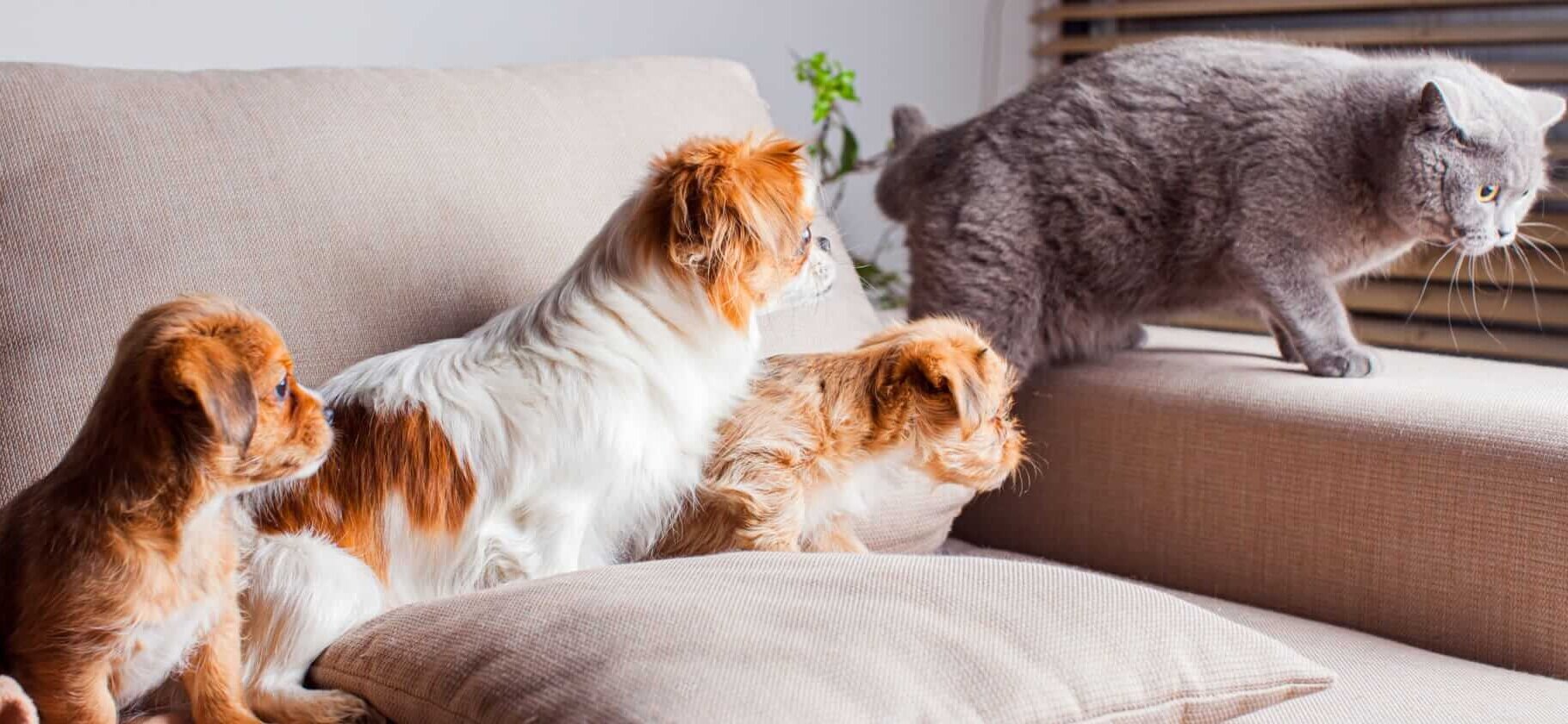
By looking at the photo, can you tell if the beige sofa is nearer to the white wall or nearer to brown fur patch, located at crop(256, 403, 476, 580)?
brown fur patch, located at crop(256, 403, 476, 580)

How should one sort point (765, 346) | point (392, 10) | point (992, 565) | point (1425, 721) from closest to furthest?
point (992, 565)
point (1425, 721)
point (765, 346)
point (392, 10)

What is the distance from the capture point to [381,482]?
43.4 inches

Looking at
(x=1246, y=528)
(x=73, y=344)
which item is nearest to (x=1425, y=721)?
(x=1246, y=528)

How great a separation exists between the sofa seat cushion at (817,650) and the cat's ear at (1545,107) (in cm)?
101

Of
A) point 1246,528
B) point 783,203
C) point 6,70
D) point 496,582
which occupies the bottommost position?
point 1246,528

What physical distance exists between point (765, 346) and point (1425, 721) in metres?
0.77

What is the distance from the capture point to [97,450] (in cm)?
92

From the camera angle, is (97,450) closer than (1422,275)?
Yes

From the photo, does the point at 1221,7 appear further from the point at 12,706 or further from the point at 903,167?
the point at 12,706

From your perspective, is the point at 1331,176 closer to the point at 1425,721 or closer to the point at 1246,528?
the point at 1246,528

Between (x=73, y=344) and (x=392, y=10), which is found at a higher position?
(x=392, y=10)

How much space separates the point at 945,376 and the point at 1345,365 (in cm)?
70

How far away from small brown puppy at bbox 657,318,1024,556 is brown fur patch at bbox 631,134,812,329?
0.14 meters

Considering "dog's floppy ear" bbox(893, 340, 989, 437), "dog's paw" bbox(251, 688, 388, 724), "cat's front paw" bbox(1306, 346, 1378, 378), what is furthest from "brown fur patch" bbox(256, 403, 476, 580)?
"cat's front paw" bbox(1306, 346, 1378, 378)
